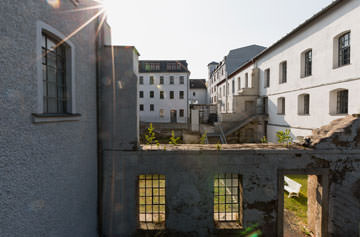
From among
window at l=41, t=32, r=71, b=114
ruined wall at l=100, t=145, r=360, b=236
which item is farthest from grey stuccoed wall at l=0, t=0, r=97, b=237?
ruined wall at l=100, t=145, r=360, b=236

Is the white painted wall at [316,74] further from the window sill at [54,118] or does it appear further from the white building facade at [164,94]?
the white building facade at [164,94]

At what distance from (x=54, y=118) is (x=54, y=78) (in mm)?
1126

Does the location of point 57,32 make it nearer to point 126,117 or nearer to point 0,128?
point 0,128

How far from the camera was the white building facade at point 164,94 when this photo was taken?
120 feet

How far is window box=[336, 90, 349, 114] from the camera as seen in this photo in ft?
33.2

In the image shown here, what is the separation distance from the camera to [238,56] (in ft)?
94.7

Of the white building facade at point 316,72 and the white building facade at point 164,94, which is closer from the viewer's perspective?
the white building facade at point 316,72

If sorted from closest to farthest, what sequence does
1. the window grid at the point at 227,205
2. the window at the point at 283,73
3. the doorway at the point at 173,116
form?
the window grid at the point at 227,205, the window at the point at 283,73, the doorway at the point at 173,116

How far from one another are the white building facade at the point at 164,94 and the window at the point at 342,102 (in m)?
27.4

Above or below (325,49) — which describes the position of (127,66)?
below

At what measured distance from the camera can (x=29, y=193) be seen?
Answer: 127 inches

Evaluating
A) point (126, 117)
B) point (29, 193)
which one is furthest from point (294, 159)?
point (29, 193)

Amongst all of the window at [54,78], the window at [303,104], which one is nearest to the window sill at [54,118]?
the window at [54,78]

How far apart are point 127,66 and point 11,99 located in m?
3.36
